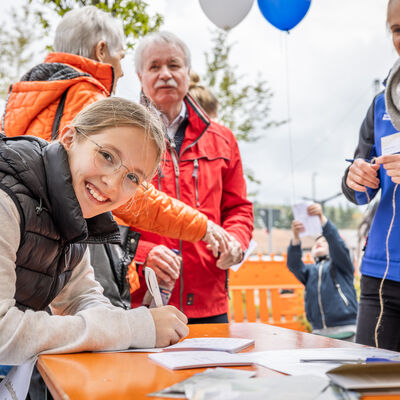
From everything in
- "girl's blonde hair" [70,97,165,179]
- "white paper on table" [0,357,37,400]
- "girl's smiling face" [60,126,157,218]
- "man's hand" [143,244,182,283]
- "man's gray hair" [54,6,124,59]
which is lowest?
"white paper on table" [0,357,37,400]

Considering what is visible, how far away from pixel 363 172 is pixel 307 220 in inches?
58.0

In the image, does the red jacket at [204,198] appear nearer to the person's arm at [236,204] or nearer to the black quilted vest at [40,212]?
the person's arm at [236,204]

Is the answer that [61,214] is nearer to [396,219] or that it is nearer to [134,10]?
[396,219]

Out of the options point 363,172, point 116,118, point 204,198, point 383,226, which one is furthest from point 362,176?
point 116,118

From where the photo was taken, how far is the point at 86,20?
2.14 meters

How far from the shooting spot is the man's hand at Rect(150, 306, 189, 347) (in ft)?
4.05

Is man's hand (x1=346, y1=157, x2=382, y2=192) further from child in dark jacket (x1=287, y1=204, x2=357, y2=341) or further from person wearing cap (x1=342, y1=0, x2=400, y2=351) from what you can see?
child in dark jacket (x1=287, y1=204, x2=357, y2=341)

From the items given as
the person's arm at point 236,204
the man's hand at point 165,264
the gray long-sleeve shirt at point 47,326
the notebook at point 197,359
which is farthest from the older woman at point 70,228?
the person's arm at point 236,204

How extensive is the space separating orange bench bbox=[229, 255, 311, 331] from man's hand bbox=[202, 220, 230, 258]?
9.60 feet

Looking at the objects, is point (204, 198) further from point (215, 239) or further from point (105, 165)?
point (105, 165)

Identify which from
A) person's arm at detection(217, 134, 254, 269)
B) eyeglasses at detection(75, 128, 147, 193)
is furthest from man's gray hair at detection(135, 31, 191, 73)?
eyeglasses at detection(75, 128, 147, 193)

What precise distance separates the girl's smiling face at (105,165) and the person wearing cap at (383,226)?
0.93 meters

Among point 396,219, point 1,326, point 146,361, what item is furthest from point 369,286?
point 1,326

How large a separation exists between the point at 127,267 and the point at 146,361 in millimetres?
841
